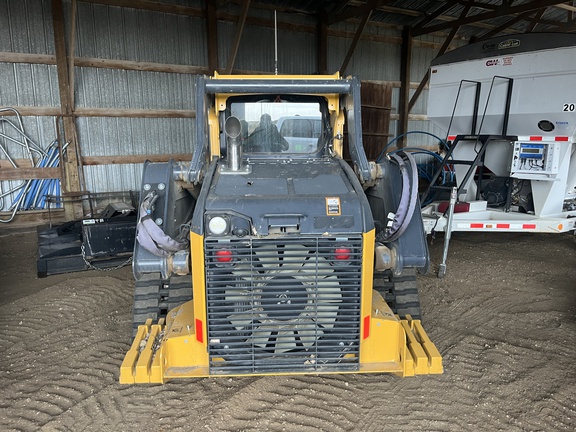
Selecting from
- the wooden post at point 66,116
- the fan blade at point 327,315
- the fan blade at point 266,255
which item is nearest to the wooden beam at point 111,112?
the wooden post at point 66,116

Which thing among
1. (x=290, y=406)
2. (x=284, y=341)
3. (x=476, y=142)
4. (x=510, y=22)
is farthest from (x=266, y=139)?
(x=510, y=22)

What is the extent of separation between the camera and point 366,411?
10.1 feet

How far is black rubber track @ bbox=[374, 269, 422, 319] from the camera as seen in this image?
3.70 meters

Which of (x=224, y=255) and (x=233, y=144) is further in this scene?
(x=233, y=144)

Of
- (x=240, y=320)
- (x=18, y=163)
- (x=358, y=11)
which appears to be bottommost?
(x=240, y=320)

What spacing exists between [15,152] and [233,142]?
22.0ft

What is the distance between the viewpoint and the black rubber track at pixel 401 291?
3703 millimetres

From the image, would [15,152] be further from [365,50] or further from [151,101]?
[365,50]

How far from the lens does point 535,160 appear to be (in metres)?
5.96

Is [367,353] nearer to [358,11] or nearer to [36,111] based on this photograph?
[36,111]

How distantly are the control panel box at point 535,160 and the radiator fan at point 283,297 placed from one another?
14.4ft

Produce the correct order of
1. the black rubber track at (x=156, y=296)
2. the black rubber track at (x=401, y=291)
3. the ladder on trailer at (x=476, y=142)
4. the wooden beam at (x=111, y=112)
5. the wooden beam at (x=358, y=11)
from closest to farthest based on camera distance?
the black rubber track at (x=156, y=296), the black rubber track at (x=401, y=291), the ladder on trailer at (x=476, y=142), the wooden beam at (x=111, y=112), the wooden beam at (x=358, y=11)

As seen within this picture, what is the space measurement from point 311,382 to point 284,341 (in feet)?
2.57

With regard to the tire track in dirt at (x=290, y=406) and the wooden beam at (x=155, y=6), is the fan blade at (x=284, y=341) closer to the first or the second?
the tire track in dirt at (x=290, y=406)
